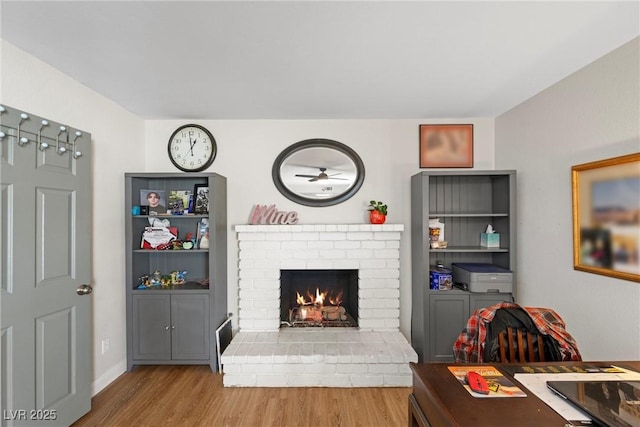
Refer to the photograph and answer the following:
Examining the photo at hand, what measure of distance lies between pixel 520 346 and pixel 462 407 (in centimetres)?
80

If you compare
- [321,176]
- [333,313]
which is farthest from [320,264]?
[321,176]

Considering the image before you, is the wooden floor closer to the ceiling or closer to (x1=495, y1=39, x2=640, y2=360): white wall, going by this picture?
(x1=495, y1=39, x2=640, y2=360): white wall

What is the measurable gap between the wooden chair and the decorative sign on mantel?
209 centimetres

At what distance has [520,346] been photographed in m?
1.63

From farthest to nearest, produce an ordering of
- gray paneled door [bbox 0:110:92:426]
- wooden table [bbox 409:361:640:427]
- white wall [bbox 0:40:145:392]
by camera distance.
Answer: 1. white wall [bbox 0:40:145:392]
2. gray paneled door [bbox 0:110:92:426]
3. wooden table [bbox 409:361:640:427]

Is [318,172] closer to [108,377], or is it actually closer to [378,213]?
[378,213]

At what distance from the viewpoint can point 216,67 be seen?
214 cm

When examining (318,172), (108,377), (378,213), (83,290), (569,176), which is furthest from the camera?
(318,172)

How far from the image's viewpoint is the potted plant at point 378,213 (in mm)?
3156

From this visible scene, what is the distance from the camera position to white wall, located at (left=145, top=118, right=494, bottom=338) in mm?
3318

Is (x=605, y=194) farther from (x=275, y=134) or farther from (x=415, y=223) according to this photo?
(x=275, y=134)

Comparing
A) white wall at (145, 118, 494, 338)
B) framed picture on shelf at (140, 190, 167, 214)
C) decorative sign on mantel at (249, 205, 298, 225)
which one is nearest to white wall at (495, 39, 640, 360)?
white wall at (145, 118, 494, 338)

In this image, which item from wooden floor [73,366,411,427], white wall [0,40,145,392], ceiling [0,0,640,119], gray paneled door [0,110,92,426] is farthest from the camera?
wooden floor [73,366,411,427]

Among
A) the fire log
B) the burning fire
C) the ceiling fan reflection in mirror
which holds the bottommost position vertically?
the fire log
